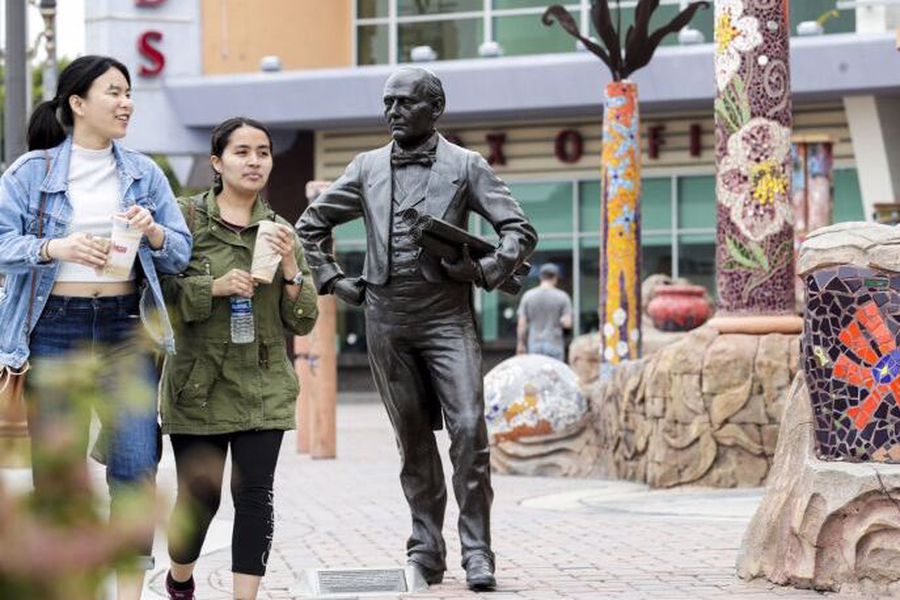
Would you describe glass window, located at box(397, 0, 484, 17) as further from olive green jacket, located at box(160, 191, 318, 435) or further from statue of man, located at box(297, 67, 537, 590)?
olive green jacket, located at box(160, 191, 318, 435)

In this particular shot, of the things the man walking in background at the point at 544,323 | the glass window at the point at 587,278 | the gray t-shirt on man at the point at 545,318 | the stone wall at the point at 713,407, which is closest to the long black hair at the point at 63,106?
the stone wall at the point at 713,407

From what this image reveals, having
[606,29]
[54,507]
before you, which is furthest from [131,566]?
[606,29]

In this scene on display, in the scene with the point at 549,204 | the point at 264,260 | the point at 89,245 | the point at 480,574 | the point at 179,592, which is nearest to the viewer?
the point at 89,245

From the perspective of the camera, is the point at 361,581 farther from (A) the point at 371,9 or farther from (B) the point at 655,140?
(A) the point at 371,9

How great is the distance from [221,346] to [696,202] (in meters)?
25.0

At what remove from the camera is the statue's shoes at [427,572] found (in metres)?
7.45

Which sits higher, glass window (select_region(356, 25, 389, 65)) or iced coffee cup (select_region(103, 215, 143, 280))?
glass window (select_region(356, 25, 389, 65))

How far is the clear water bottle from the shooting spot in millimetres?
6281

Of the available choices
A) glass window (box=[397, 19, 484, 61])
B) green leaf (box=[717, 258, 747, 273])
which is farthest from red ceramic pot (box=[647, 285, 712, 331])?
glass window (box=[397, 19, 484, 61])

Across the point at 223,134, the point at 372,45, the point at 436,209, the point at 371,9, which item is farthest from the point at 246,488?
the point at 371,9

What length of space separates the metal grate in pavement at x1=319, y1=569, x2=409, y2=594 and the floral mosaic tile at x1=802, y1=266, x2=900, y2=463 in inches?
61.7

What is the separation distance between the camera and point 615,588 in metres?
7.47

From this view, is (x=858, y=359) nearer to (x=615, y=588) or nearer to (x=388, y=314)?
(x=615, y=588)

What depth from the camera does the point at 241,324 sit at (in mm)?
6289
